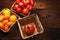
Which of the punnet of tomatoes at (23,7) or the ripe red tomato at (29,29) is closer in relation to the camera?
the ripe red tomato at (29,29)

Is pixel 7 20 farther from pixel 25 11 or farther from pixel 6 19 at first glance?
pixel 25 11

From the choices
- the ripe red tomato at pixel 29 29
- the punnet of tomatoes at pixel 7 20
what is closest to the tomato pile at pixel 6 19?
the punnet of tomatoes at pixel 7 20

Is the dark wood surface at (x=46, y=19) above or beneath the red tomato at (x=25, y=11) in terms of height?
beneath

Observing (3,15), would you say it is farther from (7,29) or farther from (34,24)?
(34,24)

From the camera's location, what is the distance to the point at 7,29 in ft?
4.08

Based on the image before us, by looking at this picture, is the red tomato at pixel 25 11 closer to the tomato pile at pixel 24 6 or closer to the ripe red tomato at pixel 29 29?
the tomato pile at pixel 24 6

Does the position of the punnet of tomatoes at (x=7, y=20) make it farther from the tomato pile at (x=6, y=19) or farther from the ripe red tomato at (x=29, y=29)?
the ripe red tomato at (x=29, y=29)

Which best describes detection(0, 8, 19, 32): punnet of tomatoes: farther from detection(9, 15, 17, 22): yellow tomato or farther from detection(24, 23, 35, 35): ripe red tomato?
detection(24, 23, 35, 35): ripe red tomato

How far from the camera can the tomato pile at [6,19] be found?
4.07ft

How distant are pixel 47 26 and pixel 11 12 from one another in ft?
1.11

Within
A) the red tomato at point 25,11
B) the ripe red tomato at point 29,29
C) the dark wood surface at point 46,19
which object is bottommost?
the dark wood surface at point 46,19

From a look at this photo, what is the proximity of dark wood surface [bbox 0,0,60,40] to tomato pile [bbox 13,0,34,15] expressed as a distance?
0.31 ft

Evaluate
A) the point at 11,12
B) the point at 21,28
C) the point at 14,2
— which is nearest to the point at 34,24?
the point at 21,28

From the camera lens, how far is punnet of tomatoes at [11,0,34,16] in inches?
52.4
